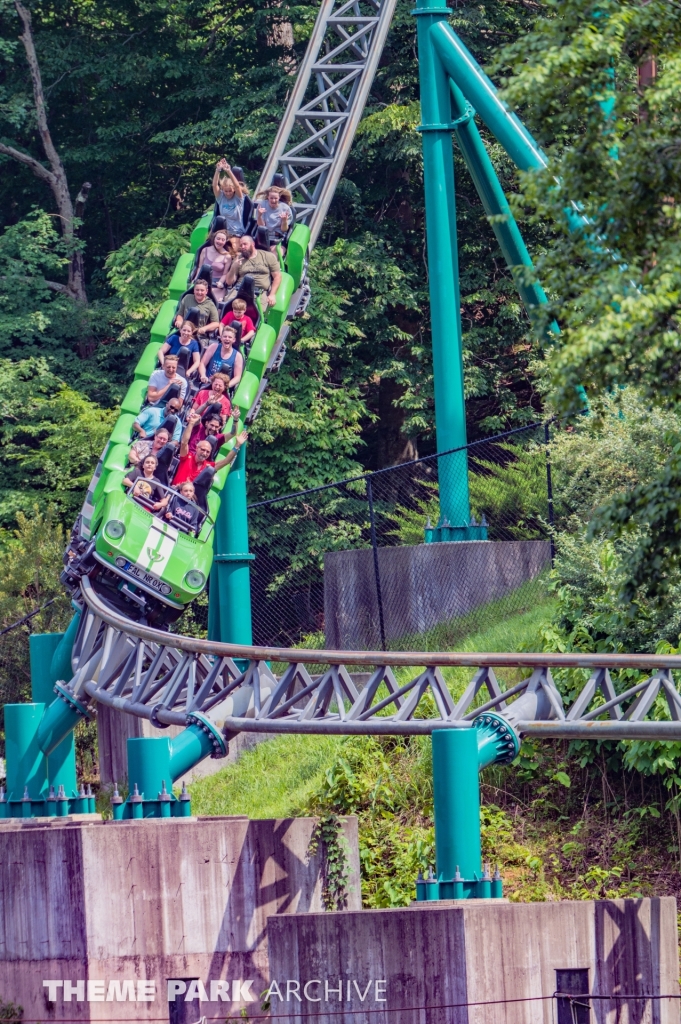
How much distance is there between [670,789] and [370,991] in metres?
4.32

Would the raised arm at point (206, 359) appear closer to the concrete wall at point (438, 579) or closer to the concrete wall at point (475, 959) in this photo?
the concrete wall at point (438, 579)

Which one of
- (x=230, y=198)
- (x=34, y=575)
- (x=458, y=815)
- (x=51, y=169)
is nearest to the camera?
(x=458, y=815)

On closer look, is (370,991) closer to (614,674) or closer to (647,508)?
(647,508)

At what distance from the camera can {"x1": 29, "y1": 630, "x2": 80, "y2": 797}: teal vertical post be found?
15188mm

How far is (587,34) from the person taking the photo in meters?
7.52

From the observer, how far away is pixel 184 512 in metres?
15.1

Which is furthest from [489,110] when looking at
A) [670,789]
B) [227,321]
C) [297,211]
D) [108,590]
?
[670,789]

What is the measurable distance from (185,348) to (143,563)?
2710 mm

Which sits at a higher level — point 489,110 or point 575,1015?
point 489,110

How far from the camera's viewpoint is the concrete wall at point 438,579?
17453 millimetres

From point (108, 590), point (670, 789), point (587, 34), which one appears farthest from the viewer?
point (108, 590)

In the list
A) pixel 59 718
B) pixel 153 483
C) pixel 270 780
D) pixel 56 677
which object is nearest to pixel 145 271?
pixel 153 483

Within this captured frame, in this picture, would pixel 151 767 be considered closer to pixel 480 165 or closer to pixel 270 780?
pixel 270 780

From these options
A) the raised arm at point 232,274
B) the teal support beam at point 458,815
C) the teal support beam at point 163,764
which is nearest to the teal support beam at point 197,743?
the teal support beam at point 163,764
